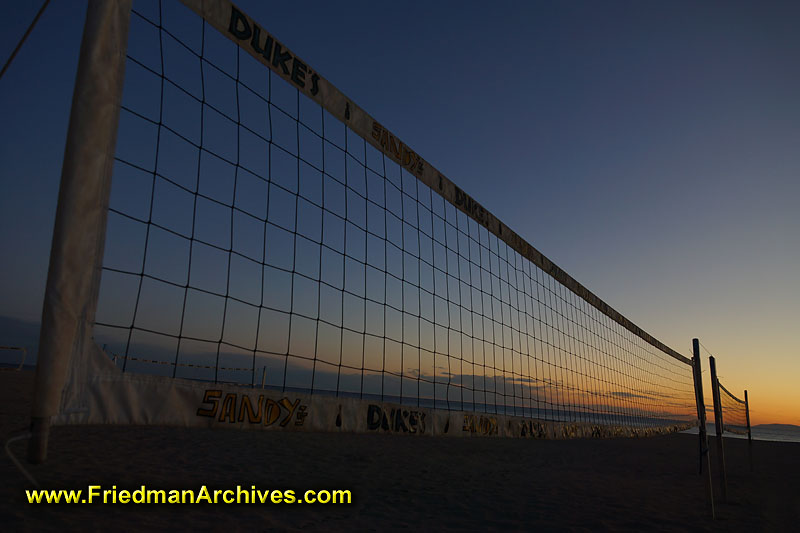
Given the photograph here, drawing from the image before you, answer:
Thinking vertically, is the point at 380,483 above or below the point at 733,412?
below

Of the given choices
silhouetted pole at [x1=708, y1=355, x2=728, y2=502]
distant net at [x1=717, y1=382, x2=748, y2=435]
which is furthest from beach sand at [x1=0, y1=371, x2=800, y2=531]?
distant net at [x1=717, y1=382, x2=748, y2=435]

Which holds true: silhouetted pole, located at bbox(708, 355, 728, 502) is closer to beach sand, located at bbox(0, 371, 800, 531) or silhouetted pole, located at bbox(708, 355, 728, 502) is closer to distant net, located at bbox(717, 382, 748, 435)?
beach sand, located at bbox(0, 371, 800, 531)

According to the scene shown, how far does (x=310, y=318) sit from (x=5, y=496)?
2.39m

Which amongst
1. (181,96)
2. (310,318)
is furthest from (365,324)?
(181,96)

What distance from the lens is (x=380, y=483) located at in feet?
16.1

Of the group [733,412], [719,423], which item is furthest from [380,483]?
[733,412]

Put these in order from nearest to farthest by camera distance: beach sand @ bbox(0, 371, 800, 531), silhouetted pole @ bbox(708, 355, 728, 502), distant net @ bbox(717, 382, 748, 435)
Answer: beach sand @ bbox(0, 371, 800, 531)
silhouetted pole @ bbox(708, 355, 728, 502)
distant net @ bbox(717, 382, 748, 435)

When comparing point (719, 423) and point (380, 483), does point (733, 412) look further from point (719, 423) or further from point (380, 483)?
point (380, 483)

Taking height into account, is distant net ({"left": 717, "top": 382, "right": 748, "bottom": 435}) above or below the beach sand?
above

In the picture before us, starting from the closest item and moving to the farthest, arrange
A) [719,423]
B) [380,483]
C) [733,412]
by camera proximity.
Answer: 1. [719,423]
2. [380,483]
3. [733,412]

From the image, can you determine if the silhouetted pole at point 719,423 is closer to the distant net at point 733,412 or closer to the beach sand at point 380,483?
the beach sand at point 380,483

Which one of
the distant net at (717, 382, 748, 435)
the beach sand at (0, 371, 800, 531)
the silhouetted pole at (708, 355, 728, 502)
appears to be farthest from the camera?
the distant net at (717, 382, 748, 435)

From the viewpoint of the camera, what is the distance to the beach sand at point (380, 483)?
3338mm

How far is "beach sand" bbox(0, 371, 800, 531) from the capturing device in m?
3.34
